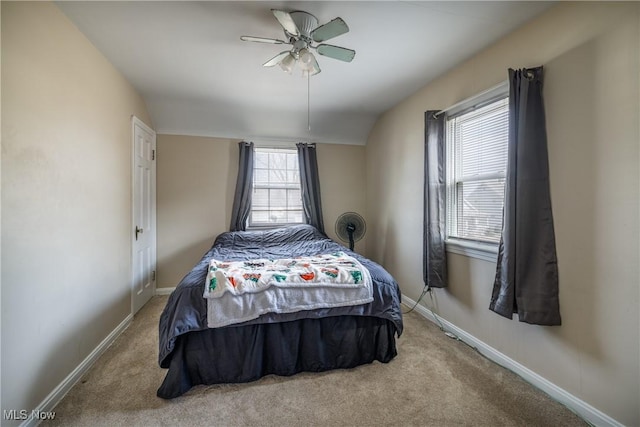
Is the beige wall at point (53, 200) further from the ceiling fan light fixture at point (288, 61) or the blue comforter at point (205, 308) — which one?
the ceiling fan light fixture at point (288, 61)

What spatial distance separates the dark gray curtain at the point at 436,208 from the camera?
7.87 feet

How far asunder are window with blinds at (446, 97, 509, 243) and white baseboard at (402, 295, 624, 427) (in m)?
0.83

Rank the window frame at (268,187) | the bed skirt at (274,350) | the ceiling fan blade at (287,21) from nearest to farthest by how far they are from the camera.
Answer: the ceiling fan blade at (287,21) → the bed skirt at (274,350) → the window frame at (268,187)

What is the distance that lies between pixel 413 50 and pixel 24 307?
3.01m

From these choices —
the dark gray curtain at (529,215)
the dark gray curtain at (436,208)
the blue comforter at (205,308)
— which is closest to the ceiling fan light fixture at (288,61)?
the dark gray curtain at (436,208)

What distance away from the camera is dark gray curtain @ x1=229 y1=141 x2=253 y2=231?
11.6 feet

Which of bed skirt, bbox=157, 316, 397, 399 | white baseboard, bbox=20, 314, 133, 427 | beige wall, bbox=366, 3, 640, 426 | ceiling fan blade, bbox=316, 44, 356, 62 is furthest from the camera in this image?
ceiling fan blade, bbox=316, 44, 356, 62

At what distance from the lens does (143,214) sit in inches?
117

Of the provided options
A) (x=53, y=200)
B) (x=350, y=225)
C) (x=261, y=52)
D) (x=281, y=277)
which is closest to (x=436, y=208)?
(x=350, y=225)

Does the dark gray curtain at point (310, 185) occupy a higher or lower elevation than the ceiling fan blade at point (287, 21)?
lower

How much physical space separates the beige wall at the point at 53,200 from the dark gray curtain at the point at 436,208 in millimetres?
2773

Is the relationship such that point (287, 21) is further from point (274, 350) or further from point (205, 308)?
point (274, 350)

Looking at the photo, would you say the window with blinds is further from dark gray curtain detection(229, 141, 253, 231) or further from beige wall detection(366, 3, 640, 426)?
dark gray curtain detection(229, 141, 253, 231)

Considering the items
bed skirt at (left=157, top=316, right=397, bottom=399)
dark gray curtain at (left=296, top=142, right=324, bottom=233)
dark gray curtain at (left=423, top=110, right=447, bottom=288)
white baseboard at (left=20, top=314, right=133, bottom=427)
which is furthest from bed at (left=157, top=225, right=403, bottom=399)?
dark gray curtain at (left=296, top=142, right=324, bottom=233)
